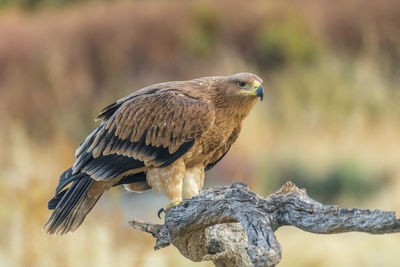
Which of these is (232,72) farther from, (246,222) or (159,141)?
(246,222)

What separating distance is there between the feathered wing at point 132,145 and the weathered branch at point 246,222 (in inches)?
20.9

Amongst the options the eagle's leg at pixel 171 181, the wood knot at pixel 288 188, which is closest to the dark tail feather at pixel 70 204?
the eagle's leg at pixel 171 181

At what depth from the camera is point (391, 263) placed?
9250mm

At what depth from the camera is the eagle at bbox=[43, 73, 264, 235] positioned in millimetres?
5371

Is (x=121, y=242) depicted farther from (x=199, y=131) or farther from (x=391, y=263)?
(x=199, y=131)

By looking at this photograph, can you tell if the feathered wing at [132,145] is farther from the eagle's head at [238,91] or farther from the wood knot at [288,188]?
the wood knot at [288,188]

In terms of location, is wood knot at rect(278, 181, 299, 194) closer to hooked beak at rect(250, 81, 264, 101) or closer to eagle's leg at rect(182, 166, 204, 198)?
hooked beak at rect(250, 81, 264, 101)

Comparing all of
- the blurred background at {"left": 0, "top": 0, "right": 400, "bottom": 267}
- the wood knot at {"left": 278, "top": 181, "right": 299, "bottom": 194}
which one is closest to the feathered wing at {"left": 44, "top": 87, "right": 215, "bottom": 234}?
the wood knot at {"left": 278, "top": 181, "right": 299, "bottom": 194}

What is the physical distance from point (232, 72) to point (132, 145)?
30.7 feet

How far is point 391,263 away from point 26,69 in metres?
9.40

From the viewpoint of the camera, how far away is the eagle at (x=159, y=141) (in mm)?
5371

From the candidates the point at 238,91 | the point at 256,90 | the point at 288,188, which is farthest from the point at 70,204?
the point at 288,188

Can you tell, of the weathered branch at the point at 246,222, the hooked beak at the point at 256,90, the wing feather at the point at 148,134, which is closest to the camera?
the weathered branch at the point at 246,222

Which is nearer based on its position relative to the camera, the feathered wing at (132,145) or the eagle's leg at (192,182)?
the feathered wing at (132,145)
